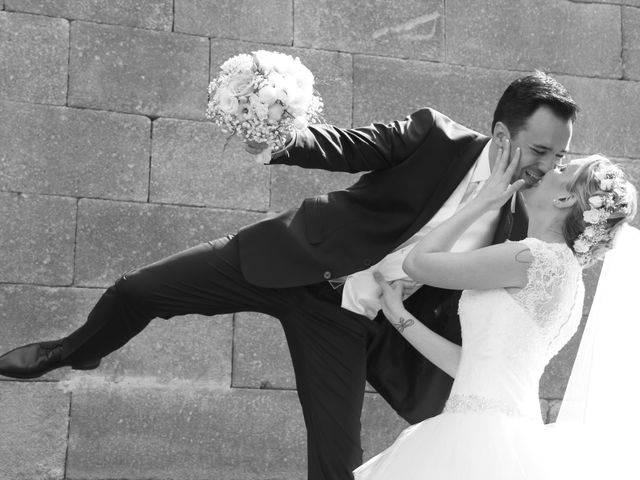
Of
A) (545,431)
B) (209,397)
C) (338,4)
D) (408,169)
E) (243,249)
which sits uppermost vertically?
(338,4)

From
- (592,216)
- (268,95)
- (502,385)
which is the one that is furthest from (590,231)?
(268,95)

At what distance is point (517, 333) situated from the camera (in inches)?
147

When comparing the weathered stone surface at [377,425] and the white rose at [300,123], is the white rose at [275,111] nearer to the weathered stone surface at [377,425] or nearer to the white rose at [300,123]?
the white rose at [300,123]

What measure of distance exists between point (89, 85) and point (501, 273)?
2686 mm

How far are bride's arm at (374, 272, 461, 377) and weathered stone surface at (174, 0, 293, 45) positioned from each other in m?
2.15

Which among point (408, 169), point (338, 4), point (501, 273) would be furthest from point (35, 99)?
point (501, 273)

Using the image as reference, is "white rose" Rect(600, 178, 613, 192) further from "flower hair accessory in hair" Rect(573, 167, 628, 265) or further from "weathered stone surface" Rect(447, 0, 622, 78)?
"weathered stone surface" Rect(447, 0, 622, 78)

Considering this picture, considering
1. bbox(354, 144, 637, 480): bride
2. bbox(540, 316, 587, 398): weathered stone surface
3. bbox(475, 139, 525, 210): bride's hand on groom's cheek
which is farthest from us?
bbox(540, 316, 587, 398): weathered stone surface

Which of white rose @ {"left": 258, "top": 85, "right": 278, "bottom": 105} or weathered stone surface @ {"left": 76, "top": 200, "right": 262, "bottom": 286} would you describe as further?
weathered stone surface @ {"left": 76, "top": 200, "right": 262, "bottom": 286}

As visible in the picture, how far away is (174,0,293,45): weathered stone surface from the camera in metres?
5.71

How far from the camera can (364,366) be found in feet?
14.4

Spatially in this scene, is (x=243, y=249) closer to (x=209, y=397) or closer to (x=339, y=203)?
(x=339, y=203)

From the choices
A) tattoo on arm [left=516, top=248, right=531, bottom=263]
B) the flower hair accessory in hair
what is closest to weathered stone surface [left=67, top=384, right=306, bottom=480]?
tattoo on arm [left=516, top=248, right=531, bottom=263]

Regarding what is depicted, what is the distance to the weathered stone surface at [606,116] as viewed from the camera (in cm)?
626
